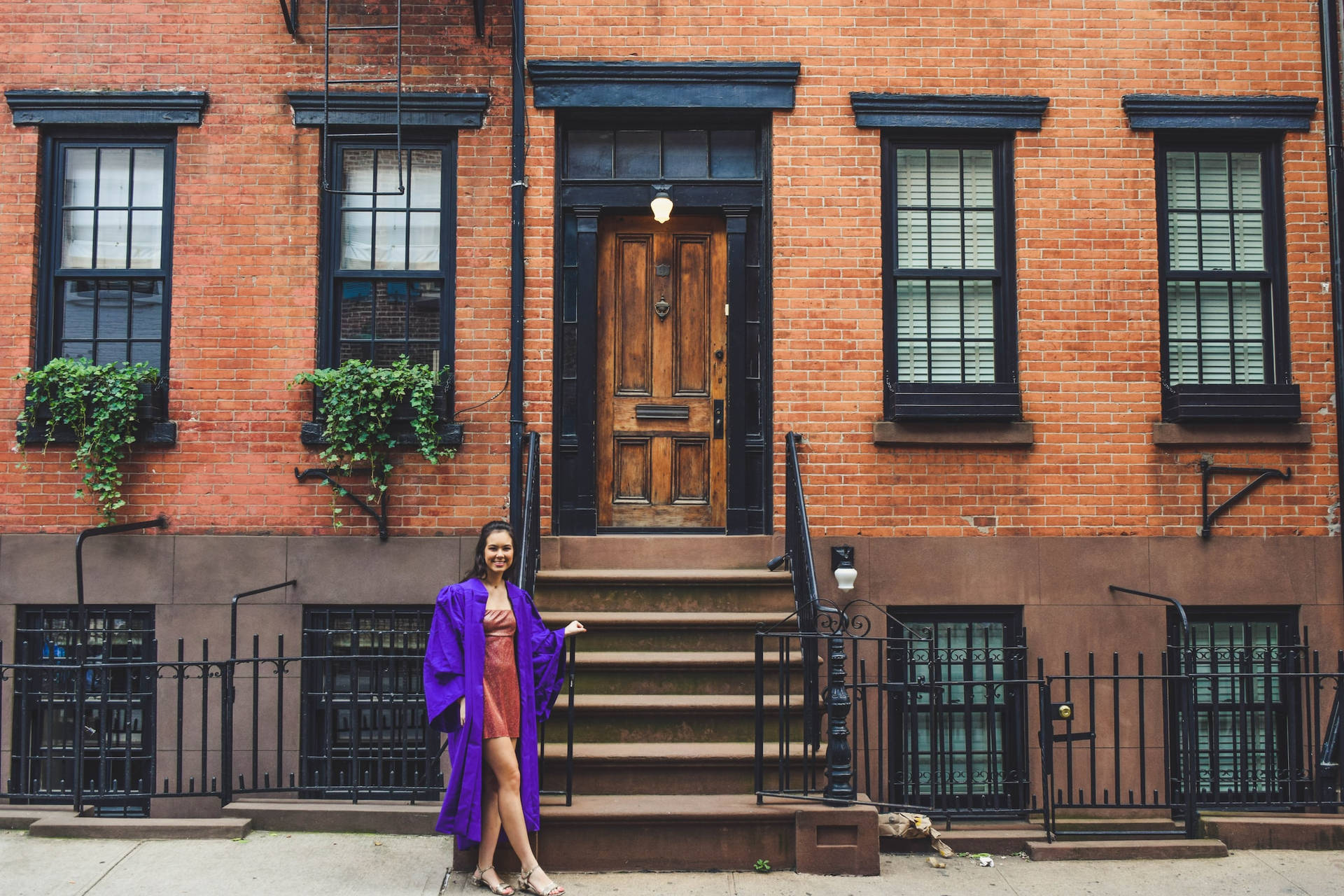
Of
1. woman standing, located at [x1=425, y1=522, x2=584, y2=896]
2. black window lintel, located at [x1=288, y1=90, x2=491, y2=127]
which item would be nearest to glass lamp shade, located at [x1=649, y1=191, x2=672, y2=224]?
black window lintel, located at [x1=288, y1=90, x2=491, y2=127]

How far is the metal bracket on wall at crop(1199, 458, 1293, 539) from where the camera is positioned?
7409 millimetres

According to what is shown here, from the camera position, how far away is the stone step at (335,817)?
6.32 m

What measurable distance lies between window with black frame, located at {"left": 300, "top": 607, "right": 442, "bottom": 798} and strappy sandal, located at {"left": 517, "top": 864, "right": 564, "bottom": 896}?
1.87m

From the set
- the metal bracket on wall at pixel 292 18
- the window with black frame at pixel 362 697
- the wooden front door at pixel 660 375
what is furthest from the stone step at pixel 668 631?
the metal bracket on wall at pixel 292 18

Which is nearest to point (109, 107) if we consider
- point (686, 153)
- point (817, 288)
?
point (686, 153)

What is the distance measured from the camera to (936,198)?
778 cm

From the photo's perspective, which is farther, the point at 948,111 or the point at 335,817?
the point at 948,111

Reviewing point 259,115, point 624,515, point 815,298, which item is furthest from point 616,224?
point 259,115

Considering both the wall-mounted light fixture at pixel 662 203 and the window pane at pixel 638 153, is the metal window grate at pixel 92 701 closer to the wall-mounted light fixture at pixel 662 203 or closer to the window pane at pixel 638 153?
the wall-mounted light fixture at pixel 662 203

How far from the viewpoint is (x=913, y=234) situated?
776 centimetres

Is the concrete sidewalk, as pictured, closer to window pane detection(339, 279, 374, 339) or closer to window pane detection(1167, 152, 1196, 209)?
window pane detection(339, 279, 374, 339)

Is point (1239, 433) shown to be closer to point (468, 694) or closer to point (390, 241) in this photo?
point (468, 694)

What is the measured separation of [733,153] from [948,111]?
5.18 feet

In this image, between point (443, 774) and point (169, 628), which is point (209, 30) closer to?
point (169, 628)
